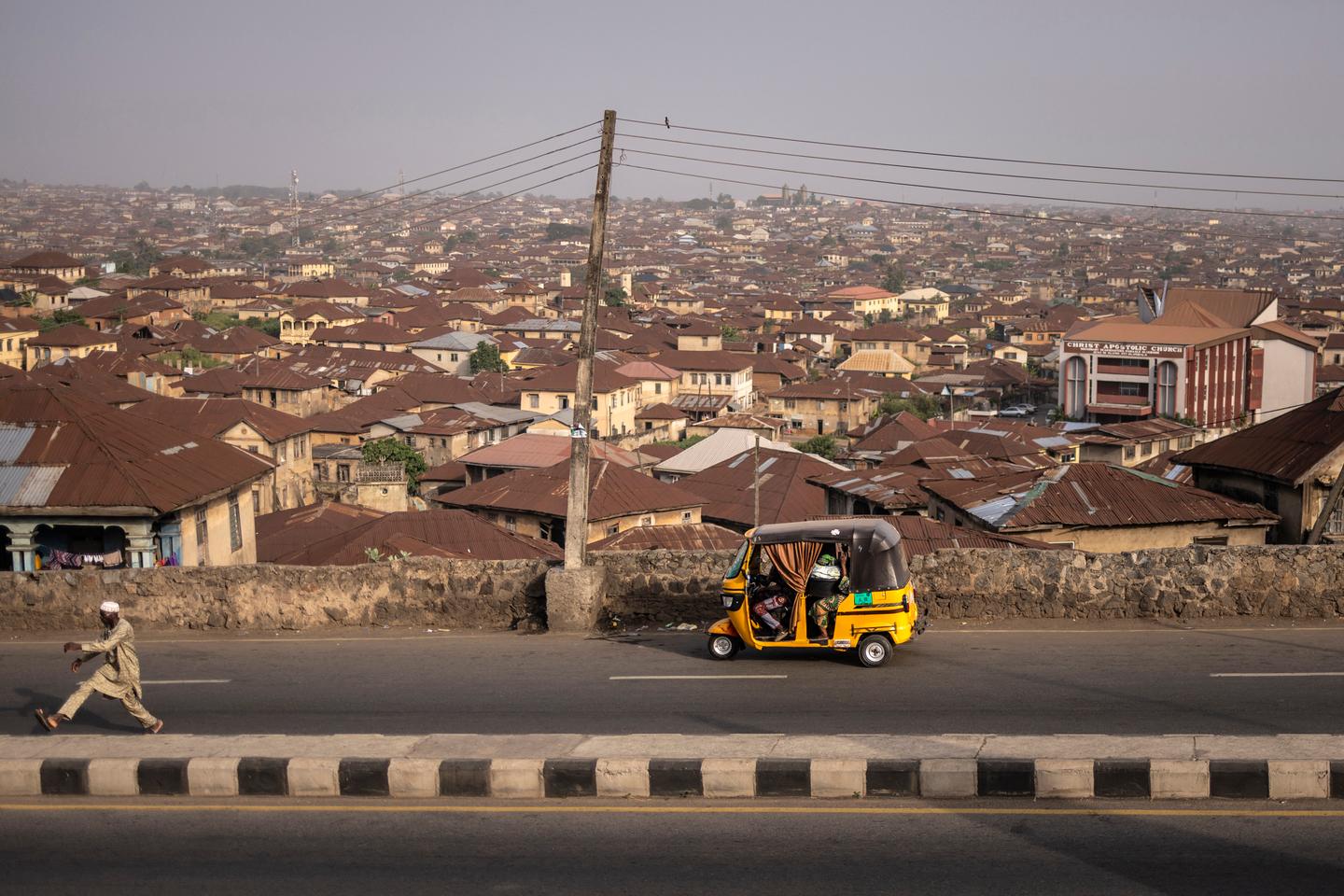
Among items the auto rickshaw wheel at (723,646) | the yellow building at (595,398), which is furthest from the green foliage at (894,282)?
the auto rickshaw wheel at (723,646)

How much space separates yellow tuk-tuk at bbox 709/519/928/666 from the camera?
10.5m

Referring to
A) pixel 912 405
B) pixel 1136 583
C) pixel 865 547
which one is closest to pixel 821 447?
pixel 912 405

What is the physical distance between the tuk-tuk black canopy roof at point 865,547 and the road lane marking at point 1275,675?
96.5 inches

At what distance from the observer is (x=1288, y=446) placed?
2023 centimetres

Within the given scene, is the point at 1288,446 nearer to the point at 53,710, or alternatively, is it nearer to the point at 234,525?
the point at 234,525

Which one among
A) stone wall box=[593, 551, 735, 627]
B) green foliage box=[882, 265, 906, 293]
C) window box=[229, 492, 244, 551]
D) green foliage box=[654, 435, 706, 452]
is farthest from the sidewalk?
green foliage box=[882, 265, 906, 293]

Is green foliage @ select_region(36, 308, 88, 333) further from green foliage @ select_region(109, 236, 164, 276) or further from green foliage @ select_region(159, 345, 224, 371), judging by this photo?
green foliage @ select_region(109, 236, 164, 276)

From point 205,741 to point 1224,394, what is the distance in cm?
7190

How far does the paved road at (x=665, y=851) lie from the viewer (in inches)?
249

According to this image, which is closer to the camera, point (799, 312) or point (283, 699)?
point (283, 699)

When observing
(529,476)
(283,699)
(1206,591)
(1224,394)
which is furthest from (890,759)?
(1224,394)

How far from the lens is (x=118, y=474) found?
50.7 feet

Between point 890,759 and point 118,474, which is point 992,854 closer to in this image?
point 890,759

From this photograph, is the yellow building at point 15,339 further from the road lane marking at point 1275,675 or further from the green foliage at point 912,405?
the road lane marking at point 1275,675
